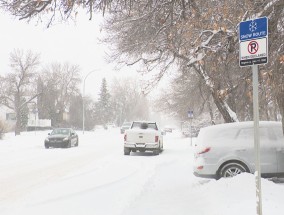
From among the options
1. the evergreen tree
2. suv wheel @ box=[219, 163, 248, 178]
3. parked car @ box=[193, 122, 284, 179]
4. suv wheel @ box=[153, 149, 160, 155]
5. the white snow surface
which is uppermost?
the evergreen tree

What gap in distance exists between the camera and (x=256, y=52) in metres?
6.36

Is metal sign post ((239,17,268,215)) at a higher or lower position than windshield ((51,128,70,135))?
higher

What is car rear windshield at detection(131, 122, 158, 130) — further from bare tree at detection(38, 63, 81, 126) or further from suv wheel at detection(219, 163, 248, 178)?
bare tree at detection(38, 63, 81, 126)

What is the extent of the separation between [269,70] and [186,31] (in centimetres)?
320

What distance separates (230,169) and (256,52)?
21.1ft

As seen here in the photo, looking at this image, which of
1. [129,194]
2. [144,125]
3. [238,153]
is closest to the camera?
[129,194]

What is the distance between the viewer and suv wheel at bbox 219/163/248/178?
12.2m

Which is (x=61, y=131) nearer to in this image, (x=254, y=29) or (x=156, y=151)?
(x=156, y=151)

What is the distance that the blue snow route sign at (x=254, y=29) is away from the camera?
632 cm

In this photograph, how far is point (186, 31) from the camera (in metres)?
10.8

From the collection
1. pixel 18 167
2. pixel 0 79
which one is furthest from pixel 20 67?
pixel 18 167

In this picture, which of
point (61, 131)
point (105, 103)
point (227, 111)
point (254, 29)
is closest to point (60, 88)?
point (105, 103)

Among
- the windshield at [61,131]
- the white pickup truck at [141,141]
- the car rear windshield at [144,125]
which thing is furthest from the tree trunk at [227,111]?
the windshield at [61,131]

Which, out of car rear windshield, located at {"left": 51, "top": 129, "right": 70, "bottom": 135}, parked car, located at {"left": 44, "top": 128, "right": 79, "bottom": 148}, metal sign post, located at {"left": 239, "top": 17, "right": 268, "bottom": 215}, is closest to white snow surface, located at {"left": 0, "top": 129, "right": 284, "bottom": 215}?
metal sign post, located at {"left": 239, "top": 17, "right": 268, "bottom": 215}
